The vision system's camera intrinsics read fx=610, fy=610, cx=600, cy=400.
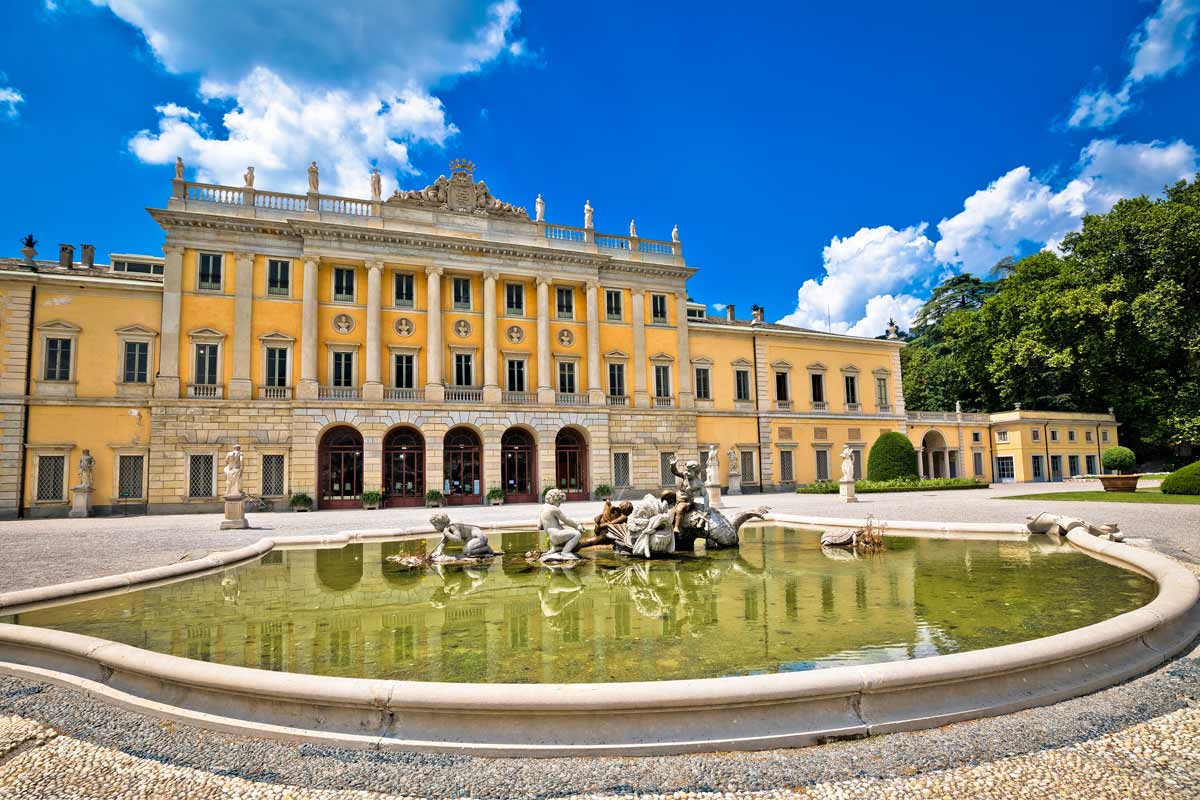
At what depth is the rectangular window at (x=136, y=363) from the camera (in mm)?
28859

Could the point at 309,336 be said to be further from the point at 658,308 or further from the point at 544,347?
the point at 658,308

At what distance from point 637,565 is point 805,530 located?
6.67m

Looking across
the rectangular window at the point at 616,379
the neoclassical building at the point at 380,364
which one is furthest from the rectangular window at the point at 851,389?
the rectangular window at the point at 616,379

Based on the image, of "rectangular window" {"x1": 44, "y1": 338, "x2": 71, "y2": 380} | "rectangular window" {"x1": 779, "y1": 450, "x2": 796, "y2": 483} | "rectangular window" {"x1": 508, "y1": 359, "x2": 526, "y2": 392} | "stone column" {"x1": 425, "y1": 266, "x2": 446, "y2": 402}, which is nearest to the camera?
"rectangular window" {"x1": 44, "y1": 338, "x2": 71, "y2": 380}

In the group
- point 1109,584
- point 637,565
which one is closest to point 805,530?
point 637,565

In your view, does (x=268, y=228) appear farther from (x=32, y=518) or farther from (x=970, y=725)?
(x=970, y=725)

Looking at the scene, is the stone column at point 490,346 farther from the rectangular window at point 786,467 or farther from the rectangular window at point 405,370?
the rectangular window at point 786,467

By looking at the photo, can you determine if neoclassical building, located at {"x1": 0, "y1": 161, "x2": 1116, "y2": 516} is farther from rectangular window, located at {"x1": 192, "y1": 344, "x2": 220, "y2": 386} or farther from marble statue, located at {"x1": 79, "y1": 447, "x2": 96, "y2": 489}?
marble statue, located at {"x1": 79, "y1": 447, "x2": 96, "y2": 489}

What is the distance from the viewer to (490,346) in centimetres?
3381

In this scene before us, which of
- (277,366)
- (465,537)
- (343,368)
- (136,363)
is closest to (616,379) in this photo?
(343,368)

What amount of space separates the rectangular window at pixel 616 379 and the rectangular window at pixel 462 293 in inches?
362

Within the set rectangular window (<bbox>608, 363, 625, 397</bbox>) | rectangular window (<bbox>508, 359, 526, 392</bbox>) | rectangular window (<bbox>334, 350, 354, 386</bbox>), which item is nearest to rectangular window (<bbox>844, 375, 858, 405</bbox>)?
rectangular window (<bbox>608, 363, 625, 397</bbox>)

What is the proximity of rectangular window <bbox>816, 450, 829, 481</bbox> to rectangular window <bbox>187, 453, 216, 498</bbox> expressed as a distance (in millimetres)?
35794

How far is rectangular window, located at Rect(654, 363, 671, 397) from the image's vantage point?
37.9 m
